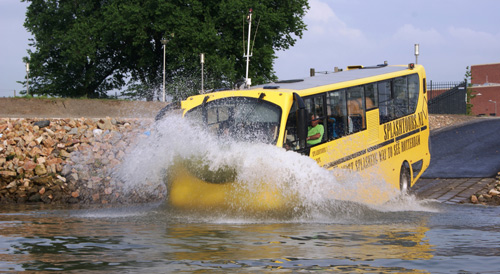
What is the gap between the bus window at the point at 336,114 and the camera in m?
15.0

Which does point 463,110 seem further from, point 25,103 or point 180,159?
point 180,159

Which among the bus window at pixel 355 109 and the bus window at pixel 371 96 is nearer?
the bus window at pixel 355 109

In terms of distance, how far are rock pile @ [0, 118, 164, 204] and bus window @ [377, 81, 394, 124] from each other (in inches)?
234

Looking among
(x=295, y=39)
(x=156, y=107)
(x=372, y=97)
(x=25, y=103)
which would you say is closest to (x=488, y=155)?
(x=372, y=97)

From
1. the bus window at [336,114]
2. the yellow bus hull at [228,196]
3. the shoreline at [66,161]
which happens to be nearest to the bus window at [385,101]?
the bus window at [336,114]

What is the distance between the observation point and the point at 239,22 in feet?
156

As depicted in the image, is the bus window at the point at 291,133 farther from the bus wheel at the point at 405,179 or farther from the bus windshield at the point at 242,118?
the bus wheel at the point at 405,179

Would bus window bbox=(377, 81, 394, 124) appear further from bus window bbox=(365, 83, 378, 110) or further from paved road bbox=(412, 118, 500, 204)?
paved road bbox=(412, 118, 500, 204)

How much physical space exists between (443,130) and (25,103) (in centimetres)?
2107

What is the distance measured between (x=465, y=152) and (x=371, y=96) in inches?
482

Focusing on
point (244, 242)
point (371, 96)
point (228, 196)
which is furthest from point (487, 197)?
point (244, 242)

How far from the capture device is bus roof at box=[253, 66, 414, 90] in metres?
15.0

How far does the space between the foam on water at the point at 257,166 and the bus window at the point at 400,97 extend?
370cm

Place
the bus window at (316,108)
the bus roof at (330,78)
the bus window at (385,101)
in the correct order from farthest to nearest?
the bus window at (385,101) < the bus roof at (330,78) < the bus window at (316,108)
